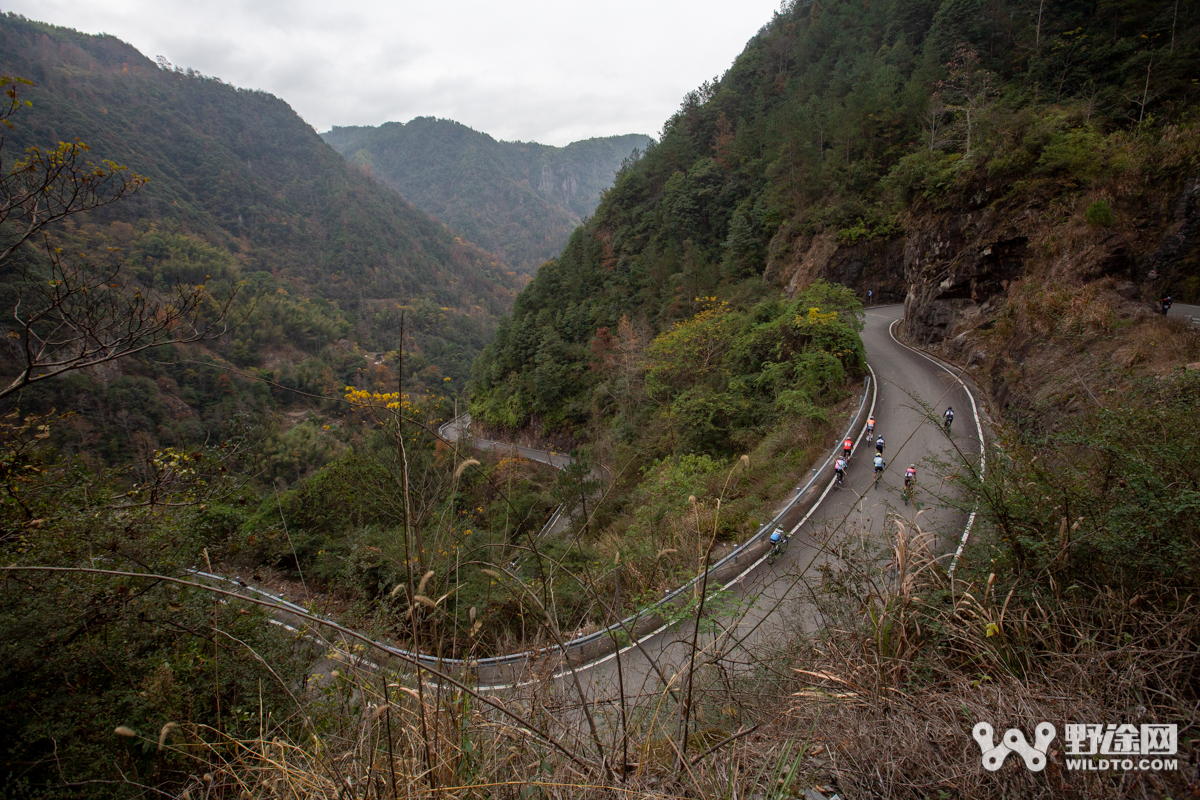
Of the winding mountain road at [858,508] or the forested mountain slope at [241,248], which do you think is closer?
the winding mountain road at [858,508]

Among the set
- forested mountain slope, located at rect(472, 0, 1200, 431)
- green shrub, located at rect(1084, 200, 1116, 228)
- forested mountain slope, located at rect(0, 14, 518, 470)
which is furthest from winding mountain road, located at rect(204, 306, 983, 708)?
forested mountain slope, located at rect(0, 14, 518, 470)

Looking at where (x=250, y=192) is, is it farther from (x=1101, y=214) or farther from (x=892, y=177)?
(x=1101, y=214)

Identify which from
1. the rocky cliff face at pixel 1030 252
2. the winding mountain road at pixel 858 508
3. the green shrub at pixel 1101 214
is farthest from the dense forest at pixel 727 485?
the winding mountain road at pixel 858 508

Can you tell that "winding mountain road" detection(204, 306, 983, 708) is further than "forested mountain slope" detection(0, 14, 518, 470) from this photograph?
No

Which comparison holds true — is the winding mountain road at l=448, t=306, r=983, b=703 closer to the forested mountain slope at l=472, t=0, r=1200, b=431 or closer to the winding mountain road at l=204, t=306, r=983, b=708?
the winding mountain road at l=204, t=306, r=983, b=708

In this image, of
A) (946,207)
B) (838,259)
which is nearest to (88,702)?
(946,207)

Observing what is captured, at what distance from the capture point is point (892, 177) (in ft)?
72.6

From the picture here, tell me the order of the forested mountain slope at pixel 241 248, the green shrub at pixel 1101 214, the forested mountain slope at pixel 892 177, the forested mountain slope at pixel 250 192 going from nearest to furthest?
Result: 1. the green shrub at pixel 1101 214
2. the forested mountain slope at pixel 892 177
3. the forested mountain slope at pixel 241 248
4. the forested mountain slope at pixel 250 192

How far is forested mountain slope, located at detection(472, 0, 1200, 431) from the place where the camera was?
14.1 meters

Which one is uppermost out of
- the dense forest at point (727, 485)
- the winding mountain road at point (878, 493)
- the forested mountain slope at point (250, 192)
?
the forested mountain slope at point (250, 192)

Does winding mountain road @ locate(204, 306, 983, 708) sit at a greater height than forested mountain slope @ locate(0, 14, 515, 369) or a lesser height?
lesser

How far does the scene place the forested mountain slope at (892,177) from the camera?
14.1 metres

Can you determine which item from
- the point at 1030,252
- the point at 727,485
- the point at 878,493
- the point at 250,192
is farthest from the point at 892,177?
the point at 250,192

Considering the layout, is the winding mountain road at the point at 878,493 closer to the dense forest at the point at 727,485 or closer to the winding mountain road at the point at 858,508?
the winding mountain road at the point at 858,508
